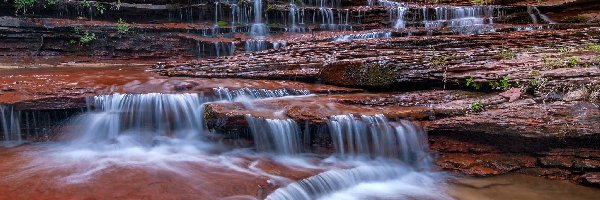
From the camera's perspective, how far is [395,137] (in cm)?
638

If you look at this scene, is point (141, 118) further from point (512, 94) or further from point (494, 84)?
point (512, 94)

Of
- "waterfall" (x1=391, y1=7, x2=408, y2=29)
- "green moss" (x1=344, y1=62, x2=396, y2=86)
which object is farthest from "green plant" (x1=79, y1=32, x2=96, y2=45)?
"waterfall" (x1=391, y1=7, x2=408, y2=29)

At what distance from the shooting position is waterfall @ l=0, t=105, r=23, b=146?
6.90 meters

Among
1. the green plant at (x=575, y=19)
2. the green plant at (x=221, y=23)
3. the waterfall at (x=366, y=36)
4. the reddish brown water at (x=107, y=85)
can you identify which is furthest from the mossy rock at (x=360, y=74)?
the green plant at (x=575, y=19)

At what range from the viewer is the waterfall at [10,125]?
22.6 feet

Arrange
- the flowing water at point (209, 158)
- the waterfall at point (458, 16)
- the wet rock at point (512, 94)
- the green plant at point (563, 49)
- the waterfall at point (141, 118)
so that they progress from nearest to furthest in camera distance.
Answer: the flowing water at point (209, 158), the wet rock at point (512, 94), the waterfall at point (141, 118), the green plant at point (563, 49), the waterfall at point (458, 16)

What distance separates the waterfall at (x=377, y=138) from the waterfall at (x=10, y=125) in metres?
5.15

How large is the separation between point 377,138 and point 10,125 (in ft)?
19.6

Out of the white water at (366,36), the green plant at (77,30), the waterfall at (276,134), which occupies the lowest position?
the waterfall at (276,134)

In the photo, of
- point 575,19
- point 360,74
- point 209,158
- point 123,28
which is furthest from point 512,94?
point 123,28

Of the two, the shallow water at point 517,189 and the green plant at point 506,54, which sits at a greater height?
the green plant at point 506,54

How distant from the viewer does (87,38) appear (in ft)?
44.9

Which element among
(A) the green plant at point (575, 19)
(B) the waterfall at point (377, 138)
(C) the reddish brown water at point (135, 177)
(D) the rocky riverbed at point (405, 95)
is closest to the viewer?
(C) the reddish brown water at point (135, 177)

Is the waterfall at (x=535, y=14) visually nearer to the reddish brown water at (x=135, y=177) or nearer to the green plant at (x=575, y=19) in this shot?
the green plant at (x=575, y=19)
